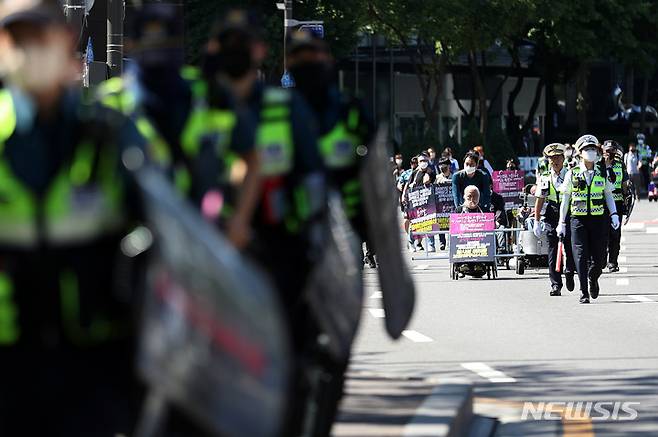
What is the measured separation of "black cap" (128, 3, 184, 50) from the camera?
20.4 feet

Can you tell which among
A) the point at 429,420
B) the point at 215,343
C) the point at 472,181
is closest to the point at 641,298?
the point at 472,181

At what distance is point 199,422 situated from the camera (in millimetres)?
4715

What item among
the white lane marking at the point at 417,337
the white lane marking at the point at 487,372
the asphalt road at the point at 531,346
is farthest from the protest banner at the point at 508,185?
the white lane marking at the point at 487,372

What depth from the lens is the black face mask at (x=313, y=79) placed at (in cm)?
862

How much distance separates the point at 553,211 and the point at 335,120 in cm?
1316

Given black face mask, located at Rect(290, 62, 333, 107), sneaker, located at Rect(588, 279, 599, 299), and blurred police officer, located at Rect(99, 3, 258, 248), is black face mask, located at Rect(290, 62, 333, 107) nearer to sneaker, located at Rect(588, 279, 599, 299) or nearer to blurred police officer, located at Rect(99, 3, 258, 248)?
blurred police officer, located at Rect(99, 3, 258, 248)

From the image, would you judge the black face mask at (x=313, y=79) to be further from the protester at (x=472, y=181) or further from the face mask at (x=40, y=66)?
the protester at (x=472, y=181)

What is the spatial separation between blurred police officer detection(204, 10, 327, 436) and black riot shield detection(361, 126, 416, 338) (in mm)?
1059

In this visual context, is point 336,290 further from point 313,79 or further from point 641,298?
point 641,298

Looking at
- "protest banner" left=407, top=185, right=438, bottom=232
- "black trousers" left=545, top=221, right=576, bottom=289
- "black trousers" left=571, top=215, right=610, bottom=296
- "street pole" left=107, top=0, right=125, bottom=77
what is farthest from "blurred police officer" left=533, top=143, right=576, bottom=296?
"protest banner" left=407, top=185, right=438, bottom=232

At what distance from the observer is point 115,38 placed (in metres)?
20.9

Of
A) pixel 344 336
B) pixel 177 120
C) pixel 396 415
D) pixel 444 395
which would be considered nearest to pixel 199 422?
pixel 177 120

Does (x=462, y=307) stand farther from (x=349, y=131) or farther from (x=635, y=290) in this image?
(x=349, y=131)

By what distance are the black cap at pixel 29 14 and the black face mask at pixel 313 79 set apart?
3.45 meters
